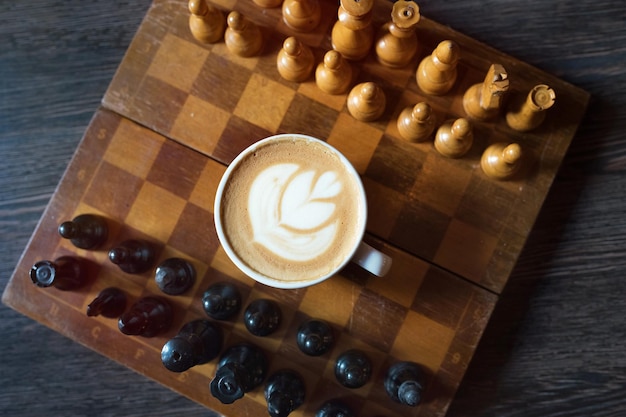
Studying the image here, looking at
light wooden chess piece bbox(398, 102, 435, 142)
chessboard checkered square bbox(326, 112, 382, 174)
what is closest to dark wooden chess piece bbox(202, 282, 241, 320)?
chessboard checkered square bbox(326, 112, 382, 174)

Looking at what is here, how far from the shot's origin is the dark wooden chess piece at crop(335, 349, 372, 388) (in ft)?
3.45

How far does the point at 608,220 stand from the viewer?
1227 millimetres

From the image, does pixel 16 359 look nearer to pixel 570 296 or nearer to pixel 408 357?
pixel 408 357

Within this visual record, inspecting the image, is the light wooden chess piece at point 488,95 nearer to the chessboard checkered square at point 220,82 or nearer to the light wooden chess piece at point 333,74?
the light wooden chess piece at point 333,74

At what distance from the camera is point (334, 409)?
1073 millimetres

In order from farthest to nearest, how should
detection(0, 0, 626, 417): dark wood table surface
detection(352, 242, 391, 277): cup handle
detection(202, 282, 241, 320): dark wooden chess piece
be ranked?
detection(0, 0, 626, 417): dark wood table surface < detection(202, 282, 241, 320): dark wooden chess piece < detection(352, 242, 391, 277): cup handle

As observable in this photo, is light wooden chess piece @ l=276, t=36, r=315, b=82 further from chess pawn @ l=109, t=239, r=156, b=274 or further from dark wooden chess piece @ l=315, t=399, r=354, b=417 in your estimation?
dark wooden chess piece @ l=315, t=399, r=354, b=417

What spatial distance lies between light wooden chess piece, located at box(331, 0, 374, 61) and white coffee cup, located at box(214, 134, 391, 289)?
9.4 inches

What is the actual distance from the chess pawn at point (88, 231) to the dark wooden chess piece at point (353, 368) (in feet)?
1.81

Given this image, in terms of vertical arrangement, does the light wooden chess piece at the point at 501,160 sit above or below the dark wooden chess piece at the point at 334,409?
above

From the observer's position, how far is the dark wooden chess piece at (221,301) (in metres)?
1.08

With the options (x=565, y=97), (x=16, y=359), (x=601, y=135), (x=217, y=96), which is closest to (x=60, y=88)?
(x=217, y=96)

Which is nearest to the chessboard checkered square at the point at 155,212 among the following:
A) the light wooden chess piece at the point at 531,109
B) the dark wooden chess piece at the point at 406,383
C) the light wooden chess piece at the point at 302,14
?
the light wooden chess piece at the point at 302,14

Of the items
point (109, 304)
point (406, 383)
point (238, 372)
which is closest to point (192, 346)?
point (238, 372)
